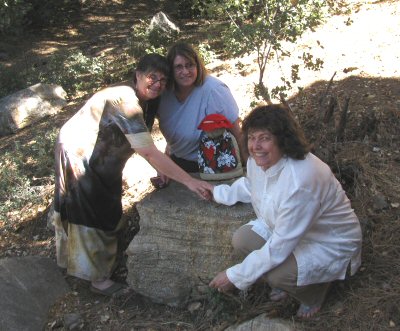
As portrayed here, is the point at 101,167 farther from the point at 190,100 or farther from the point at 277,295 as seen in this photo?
the point at 277,295

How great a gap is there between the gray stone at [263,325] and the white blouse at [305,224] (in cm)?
31

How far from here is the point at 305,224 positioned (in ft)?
8.02

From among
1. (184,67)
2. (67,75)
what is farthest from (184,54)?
(67,75)

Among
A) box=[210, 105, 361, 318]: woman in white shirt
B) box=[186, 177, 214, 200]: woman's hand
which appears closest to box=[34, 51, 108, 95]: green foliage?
box=[186, 177, 214, 200]: woman's hand

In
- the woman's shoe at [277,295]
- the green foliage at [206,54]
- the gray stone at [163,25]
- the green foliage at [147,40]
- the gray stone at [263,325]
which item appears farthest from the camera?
the gray stone at [163,25]

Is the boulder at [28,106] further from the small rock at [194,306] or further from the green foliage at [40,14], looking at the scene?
the small rock at [194,306]

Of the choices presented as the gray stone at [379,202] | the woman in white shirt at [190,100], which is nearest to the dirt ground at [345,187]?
the gray stone at [379,202]

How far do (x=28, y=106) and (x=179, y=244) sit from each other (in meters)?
4.77

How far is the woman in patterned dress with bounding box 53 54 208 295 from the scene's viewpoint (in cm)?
328

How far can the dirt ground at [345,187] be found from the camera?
9.26 feet

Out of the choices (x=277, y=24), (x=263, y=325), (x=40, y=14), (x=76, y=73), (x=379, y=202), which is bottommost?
(x=263, y=325)

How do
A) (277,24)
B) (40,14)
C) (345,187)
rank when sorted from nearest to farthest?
(345,187) → (277,24) → (40,14)

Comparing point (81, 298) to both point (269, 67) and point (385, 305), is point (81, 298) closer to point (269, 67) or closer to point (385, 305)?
point (385, 305)

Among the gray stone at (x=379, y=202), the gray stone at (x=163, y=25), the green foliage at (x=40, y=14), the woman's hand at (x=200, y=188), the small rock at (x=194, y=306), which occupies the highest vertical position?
the green foliage at (x=40, y=14)
